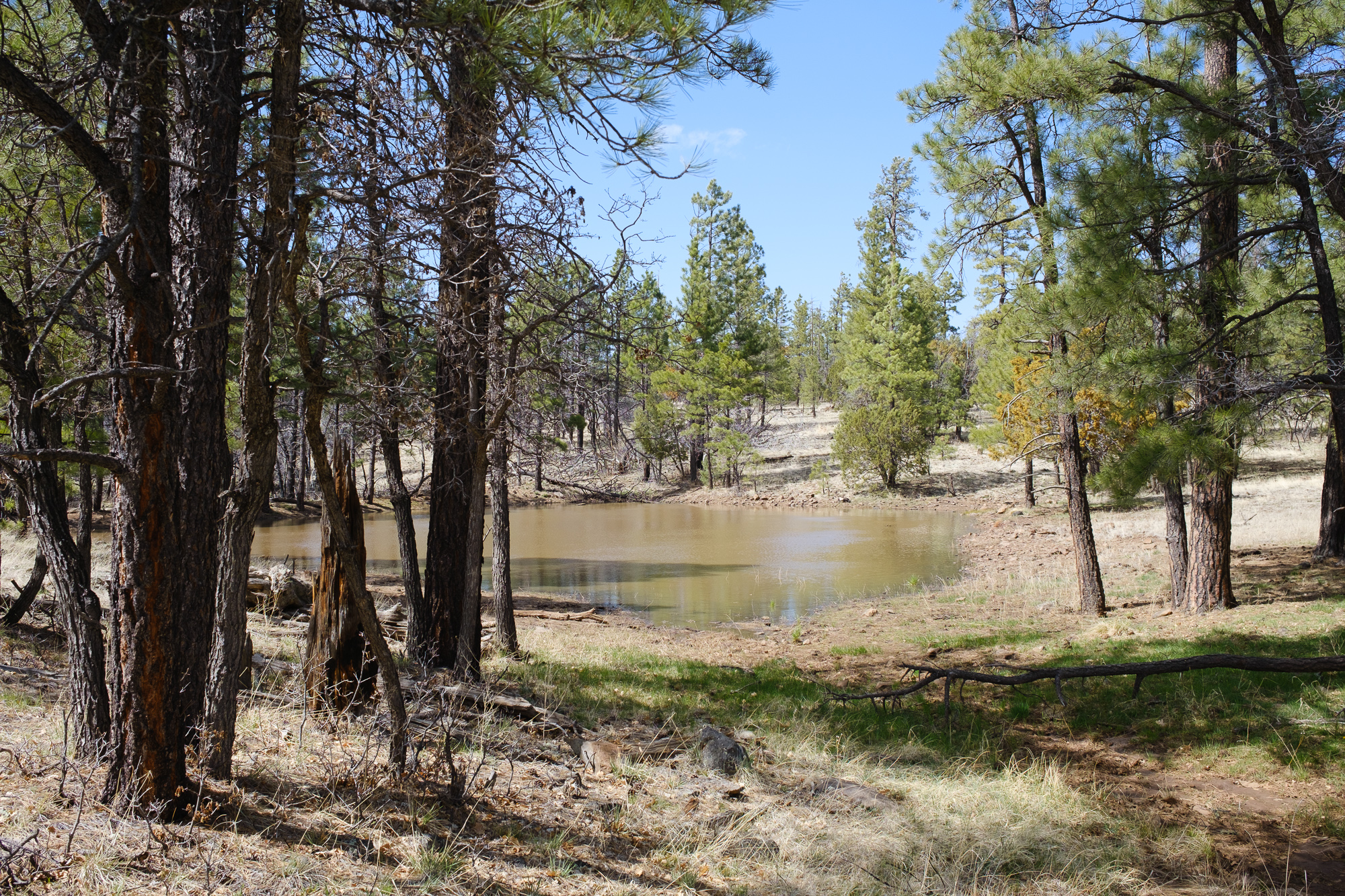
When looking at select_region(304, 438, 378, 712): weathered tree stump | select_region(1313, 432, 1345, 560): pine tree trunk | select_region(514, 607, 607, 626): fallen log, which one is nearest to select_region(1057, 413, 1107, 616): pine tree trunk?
select_region(1313, 432, 1345, 560): pine tree trunk

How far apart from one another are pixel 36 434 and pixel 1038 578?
51.2 ft

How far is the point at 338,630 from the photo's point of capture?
5.82 m

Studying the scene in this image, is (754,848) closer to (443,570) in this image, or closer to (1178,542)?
(443,570)

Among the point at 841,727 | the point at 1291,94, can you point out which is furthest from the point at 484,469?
A: the point at 1291,94

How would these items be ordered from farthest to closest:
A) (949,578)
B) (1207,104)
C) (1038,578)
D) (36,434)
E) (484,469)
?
(949,578), (1038,578), (1207,104), (484,469), (36,434)

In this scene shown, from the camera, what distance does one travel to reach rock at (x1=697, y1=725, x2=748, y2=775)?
5590 mm

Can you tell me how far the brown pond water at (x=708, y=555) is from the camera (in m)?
16.1

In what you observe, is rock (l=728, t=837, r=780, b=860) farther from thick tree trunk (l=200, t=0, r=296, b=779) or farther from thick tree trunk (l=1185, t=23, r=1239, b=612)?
thick tree trunk (l=1185, t=23, r=1239, b=612)

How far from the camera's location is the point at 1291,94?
618 centimetres

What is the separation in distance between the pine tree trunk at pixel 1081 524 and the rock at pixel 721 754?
25.1 ft

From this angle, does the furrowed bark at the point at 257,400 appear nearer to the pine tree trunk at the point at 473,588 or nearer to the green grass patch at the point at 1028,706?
the pine tree trunk at the point at 473,588

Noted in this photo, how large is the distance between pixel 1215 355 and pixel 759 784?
20.2 feet

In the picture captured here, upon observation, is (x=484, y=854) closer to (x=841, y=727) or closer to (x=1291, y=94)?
(x=841, y=727)

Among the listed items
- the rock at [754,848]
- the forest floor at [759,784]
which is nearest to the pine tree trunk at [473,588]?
the forest floor at [759,784]
